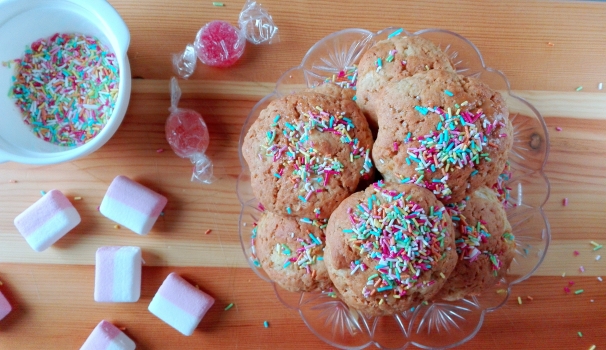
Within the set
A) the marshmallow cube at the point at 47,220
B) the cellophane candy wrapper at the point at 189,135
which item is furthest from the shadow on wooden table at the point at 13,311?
the cellophane candy wrapper at the point at 189,135

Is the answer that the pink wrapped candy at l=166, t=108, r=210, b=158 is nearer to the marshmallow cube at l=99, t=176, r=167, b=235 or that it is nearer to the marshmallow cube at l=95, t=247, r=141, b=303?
the marshmallow cube at l=99, t=176, r=167, b=235

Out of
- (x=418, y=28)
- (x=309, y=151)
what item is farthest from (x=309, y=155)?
(x=418, y=28)

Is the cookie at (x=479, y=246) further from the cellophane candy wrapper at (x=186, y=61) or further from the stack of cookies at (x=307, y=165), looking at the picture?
the cellophane candy wrapper at (x=186, y=61)

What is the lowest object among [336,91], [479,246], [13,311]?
[13,311]

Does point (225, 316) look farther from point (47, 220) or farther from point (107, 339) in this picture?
point (47, 220)

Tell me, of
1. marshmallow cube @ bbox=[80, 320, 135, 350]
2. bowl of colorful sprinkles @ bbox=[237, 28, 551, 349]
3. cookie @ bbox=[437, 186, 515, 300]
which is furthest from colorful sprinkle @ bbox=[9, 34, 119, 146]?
cookie @ bbox=[437, 186, 515, 300]

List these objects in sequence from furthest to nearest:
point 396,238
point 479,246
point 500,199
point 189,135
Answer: point 189,135 < point 500,199 < point 479,246 < point 396,238

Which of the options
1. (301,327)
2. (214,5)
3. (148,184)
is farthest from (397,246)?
(214,5)
